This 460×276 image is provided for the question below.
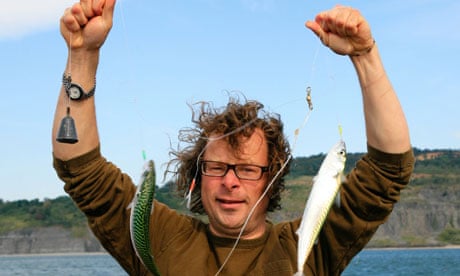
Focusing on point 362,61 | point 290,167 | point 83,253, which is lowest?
point 83,253

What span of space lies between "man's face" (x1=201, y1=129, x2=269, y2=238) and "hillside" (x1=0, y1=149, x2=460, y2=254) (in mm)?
114315

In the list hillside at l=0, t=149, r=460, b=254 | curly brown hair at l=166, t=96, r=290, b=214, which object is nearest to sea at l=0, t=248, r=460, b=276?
hillside at l=0, t=149, r=460, b=254

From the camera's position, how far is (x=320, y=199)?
4.30m

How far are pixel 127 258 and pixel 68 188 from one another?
1.89 feet

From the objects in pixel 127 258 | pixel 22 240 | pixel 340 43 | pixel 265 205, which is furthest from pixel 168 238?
pixel 22 240

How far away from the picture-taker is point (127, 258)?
490 centimetres

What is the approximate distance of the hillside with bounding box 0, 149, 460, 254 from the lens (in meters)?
121

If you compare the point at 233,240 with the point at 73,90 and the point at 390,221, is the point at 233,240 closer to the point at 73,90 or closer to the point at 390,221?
the point at 73,90

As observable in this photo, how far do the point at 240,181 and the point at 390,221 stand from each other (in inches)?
4764

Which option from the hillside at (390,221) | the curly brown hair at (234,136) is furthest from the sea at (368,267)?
the curly brown hair at (234,136)

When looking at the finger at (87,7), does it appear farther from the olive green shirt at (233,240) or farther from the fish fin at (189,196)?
the fish fin at (189,196)

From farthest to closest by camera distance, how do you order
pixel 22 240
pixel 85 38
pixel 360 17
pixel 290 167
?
1. pixel 22 240
2. pixel 290 167
3. pixel 85 38
4. pixel 360 17

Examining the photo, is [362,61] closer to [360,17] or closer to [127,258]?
[360,17]

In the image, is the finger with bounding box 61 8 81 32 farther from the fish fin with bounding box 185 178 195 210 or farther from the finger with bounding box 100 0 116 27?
the fish fin with bounding box 185 178 195 210
